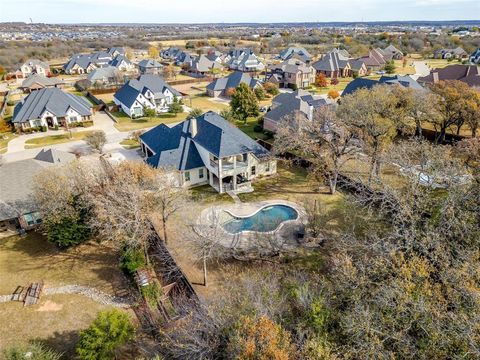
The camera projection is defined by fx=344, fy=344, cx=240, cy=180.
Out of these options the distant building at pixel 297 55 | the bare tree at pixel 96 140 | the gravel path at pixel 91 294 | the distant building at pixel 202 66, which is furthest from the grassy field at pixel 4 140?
the distant building at pixel 297 55

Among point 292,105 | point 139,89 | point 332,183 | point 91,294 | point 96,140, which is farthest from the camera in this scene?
point 139,89

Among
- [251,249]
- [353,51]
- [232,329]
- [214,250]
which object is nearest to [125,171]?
[214,250]

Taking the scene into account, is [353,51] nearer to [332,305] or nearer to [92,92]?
[92,92]

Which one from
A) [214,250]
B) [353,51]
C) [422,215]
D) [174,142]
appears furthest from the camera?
[353,51]

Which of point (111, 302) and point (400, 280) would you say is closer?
point (400, 280)

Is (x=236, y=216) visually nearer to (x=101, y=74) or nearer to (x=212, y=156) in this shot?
(x=212, y=156)

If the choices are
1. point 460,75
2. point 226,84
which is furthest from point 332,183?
point 226,84
